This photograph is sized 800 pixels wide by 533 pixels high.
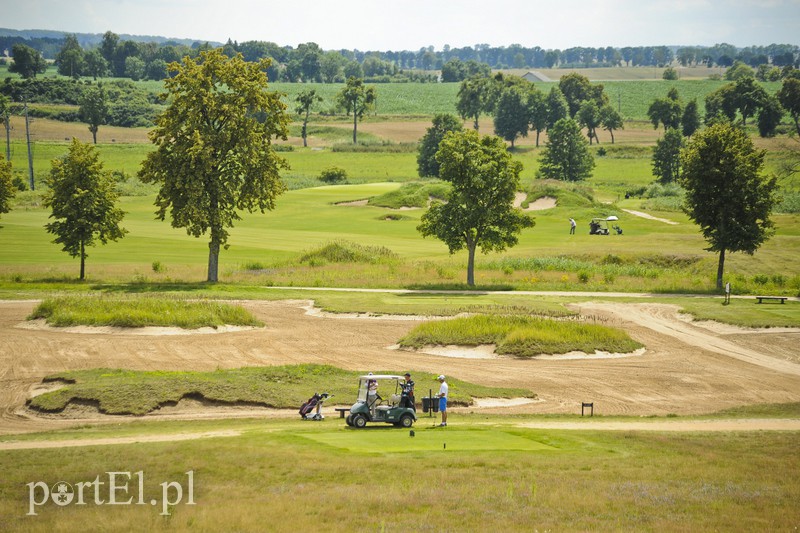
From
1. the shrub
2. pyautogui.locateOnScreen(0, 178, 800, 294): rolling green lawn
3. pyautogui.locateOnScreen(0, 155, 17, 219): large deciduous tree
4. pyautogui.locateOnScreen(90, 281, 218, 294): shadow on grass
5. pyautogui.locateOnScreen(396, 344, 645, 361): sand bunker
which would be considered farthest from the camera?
the shrub

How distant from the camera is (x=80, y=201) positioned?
6862 cm

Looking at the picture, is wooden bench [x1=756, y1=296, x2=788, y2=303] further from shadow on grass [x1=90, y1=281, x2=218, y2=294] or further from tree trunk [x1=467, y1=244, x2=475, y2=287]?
shadow on grass [x1=90, y1=281, x2=218, y2=294]

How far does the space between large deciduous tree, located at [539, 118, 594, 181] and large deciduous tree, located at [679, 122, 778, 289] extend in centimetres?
8595

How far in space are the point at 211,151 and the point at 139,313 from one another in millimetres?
19697

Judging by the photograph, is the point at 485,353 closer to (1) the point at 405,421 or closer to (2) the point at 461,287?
(1) the point at 405,421

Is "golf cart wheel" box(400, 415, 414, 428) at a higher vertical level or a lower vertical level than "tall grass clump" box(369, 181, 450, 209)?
higher

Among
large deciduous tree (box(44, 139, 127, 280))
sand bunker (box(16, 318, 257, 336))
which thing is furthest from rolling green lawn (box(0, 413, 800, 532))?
large deciduous tree (box(44, 139, 127, 280))

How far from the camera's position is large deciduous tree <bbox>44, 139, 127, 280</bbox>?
68750 mm

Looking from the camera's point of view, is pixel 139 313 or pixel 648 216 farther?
pixel 648 216

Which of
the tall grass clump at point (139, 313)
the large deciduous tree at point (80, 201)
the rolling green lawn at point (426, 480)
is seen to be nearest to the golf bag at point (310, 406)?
the rolling green lawn at point (426, 480)

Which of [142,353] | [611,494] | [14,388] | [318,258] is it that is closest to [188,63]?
[318,258]

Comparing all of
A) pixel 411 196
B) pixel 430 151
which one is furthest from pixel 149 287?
pixel 430 151

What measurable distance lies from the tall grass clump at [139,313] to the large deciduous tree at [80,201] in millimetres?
13502

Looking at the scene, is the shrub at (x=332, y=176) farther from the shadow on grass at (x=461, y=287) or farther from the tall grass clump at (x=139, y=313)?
the tall grass clump at (x=139, y=313)
